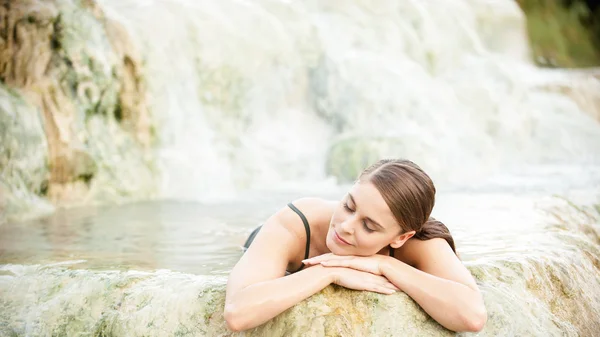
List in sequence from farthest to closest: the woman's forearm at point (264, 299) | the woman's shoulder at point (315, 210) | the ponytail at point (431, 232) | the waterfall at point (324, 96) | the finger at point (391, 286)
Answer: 1. the waterfall at point (324, 96)
2. the woman's shoulder at point (315, 210)
3. the ponytail at point (431, 232)
4. the finger at point (391, 286)
5. the woman's forearm at point (264, 299)

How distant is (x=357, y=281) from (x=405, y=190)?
413 mm

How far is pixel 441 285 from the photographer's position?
2400mm

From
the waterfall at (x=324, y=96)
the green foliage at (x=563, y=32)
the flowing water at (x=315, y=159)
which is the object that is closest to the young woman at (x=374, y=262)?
the flowing water at (x=315, y=159)

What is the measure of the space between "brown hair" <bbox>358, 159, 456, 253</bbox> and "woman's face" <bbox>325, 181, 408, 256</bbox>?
0.09 feet

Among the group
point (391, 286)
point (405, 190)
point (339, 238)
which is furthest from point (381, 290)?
point (405, 190)

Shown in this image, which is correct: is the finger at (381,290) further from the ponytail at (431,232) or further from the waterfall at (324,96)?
the waterfall at (324,96)

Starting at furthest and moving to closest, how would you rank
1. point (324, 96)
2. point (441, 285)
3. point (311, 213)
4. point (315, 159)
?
1. point (324, 96)
2. point (315, 159)
3. point (311, 213)
4. point (441, 285)

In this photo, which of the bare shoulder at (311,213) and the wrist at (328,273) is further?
the bare shoulder at (311,213)

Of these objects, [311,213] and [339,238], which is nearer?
[339,238]

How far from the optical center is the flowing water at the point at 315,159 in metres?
2.76

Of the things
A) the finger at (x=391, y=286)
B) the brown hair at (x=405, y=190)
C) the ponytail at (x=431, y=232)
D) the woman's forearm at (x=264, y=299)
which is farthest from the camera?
the ponytail at (x=431, y=232)

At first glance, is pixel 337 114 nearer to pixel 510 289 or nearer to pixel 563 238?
pixel 563 238

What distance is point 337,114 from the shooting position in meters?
10.1

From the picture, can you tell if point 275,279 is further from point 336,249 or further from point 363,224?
point 363,224
